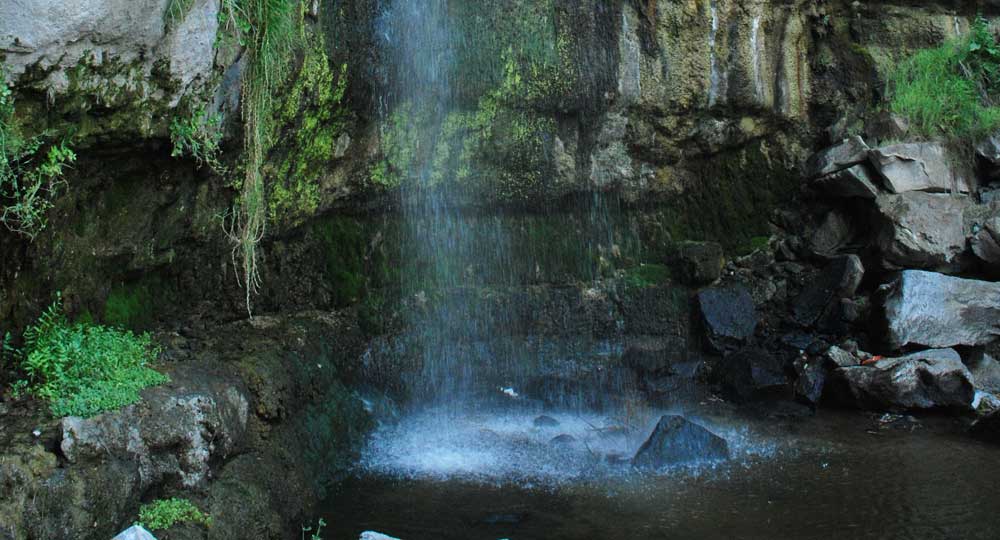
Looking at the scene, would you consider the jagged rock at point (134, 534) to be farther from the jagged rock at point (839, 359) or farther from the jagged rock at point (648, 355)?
the jagged rock at point (839, 359)

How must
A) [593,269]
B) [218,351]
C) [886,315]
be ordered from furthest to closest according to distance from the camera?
[593,269] < [886,315] < [218,351]

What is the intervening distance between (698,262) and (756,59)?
6.76 feet

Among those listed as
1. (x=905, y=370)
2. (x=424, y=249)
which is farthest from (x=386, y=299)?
(x=905, y=370)

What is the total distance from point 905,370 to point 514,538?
396 centimetres

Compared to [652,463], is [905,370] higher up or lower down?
higher up

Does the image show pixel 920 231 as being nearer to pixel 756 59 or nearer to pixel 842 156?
pixel 842 156

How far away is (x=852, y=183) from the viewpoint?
8.55 meters

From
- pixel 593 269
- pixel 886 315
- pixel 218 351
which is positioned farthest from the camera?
pixel 593 269

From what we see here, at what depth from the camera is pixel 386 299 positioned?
792cm

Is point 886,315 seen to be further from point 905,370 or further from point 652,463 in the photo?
point 652,463

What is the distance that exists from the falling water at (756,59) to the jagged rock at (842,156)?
2.99 feet

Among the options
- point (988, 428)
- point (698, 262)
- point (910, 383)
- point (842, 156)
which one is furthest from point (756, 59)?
point (988, 428)

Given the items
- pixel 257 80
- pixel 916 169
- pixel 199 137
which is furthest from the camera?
pixel 916 169

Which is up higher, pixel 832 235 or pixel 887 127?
pixel 887 127
